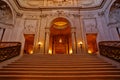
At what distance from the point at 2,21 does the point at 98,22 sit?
9946mm

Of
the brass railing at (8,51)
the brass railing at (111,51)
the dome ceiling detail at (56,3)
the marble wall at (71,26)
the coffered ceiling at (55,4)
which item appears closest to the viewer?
the brass railing at (111,51)

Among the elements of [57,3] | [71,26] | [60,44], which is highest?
[57,3]

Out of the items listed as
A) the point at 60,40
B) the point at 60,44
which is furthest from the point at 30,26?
the point at 60,44

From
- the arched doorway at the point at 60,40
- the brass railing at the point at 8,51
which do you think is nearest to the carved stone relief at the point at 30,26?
the arched doorway at the point at 60,40

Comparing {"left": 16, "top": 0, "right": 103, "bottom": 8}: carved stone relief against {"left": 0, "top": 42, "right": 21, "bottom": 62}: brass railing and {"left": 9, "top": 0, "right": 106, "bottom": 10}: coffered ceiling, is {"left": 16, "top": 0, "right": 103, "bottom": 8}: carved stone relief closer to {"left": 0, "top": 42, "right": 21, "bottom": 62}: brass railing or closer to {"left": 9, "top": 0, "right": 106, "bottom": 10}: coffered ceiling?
{"left": 9, "top": 0, "right": 106, "bottom": 10}: coffered ceiling

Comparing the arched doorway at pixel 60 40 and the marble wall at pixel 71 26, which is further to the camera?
the arched doorway at pixel 60 40

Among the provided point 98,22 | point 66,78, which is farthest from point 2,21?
point 66,78

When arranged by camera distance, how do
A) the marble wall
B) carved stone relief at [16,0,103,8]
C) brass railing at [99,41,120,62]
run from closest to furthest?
brass railing at [99,41,120,62], the marble wall, carved stone relief at [16,0,103,8]

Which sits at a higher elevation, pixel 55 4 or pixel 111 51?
pixel 55 4

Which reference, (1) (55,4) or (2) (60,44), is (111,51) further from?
(2) (60,44)

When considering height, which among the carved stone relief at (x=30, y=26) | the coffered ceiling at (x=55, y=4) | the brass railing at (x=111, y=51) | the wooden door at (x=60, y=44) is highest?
the coffered ceiling at (x=55, y=4)

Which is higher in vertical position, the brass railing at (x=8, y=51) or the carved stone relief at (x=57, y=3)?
the carved stone relief at (x=57, y=3)

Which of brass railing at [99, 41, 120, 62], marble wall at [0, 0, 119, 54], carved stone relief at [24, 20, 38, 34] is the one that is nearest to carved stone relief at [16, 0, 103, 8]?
marble wall at [0, 0, 119, 54]

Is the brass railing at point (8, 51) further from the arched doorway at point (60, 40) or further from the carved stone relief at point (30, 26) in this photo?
the arched doorway at point (60, 40)
